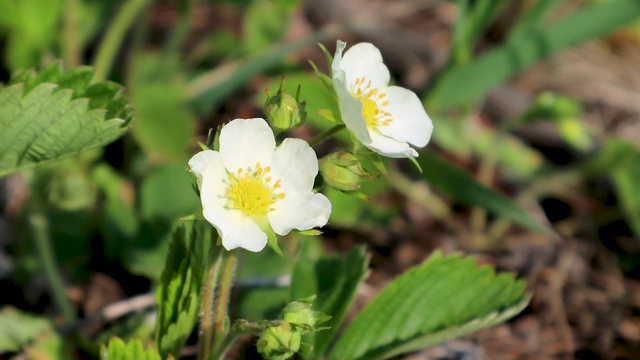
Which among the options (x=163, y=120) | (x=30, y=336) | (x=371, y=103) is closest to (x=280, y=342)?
(x=371, y=103)

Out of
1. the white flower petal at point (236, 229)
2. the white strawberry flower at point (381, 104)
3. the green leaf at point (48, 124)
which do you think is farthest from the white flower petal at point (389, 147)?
the green leaf at point (48, 124)

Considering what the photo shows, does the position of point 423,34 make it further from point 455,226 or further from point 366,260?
point 366,260

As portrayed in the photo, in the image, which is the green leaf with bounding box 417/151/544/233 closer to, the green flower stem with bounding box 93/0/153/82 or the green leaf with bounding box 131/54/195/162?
the green leaf with bounding box 131/54/195/162

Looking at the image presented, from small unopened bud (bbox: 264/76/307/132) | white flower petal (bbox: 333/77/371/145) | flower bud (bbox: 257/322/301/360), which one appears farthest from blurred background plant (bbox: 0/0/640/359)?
flower bud (bbox: 257/322/301/360)

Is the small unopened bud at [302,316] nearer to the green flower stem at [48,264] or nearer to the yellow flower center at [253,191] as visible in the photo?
the yellow flower center at [253,191]

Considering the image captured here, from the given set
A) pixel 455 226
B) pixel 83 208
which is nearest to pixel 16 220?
pixel 83 208

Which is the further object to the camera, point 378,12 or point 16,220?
point 378,12
